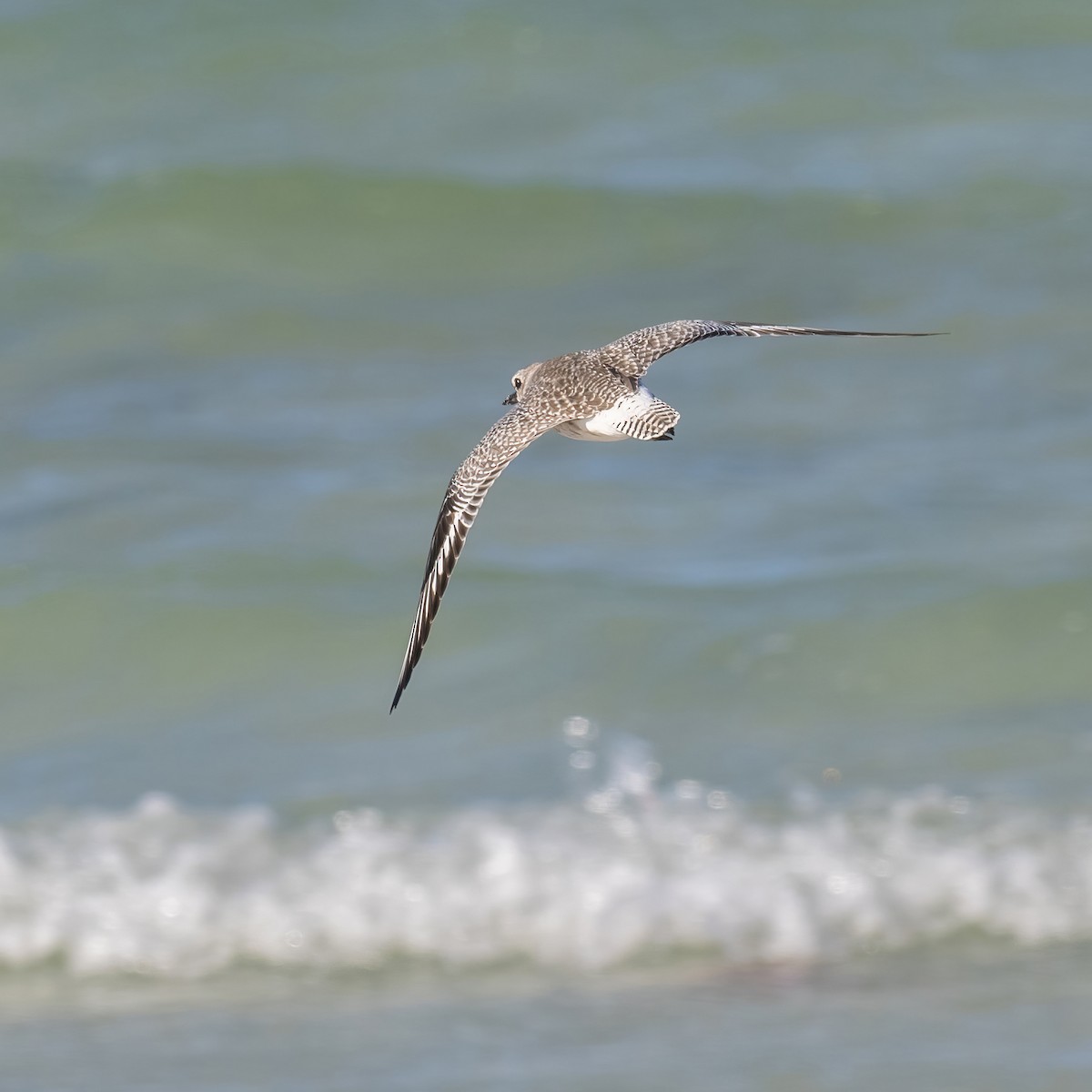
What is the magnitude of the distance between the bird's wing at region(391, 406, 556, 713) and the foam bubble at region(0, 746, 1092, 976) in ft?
→ 3.70

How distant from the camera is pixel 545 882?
5.28 meters

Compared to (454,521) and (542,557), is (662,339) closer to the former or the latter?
(454,521)

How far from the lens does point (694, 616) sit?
6781mm

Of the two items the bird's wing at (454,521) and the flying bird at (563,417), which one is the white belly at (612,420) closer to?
the flying bird at (563,417)

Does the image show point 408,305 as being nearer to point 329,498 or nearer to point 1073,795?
point 329,498

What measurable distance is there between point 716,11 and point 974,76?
66.6 inches

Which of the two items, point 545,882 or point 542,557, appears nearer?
point 545,882

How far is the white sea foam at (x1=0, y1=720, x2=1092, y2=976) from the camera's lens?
197 inches

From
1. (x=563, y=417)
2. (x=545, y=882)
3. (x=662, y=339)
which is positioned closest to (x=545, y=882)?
(x=545, y=882)

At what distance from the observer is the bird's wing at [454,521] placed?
418 centimetres

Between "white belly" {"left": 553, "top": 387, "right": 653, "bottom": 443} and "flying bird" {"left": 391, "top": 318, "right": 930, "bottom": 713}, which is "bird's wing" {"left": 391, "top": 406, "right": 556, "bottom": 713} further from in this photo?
"white belly" {"left": 553, "top": 387, "right": 653, "bottom": 443}

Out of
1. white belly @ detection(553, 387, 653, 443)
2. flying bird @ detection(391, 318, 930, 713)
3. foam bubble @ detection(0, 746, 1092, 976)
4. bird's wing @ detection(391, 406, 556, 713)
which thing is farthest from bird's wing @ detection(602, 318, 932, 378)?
foam bubble @ detection(0, 746, 1092, 976)

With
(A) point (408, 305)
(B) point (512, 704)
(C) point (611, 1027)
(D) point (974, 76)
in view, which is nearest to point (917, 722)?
(B) point (512, 704)

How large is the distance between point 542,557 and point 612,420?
2660 millimetres
